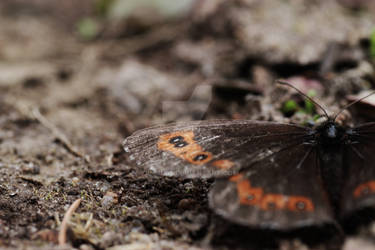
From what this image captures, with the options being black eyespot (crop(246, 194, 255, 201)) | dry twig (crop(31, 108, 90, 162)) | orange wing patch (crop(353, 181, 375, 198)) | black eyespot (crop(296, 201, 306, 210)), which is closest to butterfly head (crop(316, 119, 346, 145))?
orange wing patch (crop(353, 181, 375, 198))

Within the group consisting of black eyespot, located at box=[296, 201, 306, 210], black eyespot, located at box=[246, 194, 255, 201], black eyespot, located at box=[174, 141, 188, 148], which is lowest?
black eyespot, located at box=[296, 201, 306, 210]

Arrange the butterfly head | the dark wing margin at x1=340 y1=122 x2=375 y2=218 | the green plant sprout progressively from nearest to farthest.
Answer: the dark wing margin at x1=340 y1=122 x2=375 y2=218 → the butterfly head → the green plant sprout

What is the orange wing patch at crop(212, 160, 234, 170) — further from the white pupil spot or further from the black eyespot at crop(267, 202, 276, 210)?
the white pupil spot

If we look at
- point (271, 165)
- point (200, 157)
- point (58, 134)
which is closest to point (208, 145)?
point (200, 157)

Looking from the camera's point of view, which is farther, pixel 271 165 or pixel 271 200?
pixel 271 165

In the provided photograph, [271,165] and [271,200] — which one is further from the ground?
[271,165]

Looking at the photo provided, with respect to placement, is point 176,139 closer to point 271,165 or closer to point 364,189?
point 271,165

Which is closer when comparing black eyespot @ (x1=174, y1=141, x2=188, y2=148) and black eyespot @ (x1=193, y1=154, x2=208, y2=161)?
black eyespot @ (x1=193, y1=154, x2=208, y2=161)

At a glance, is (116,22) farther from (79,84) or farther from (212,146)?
(212,146)
